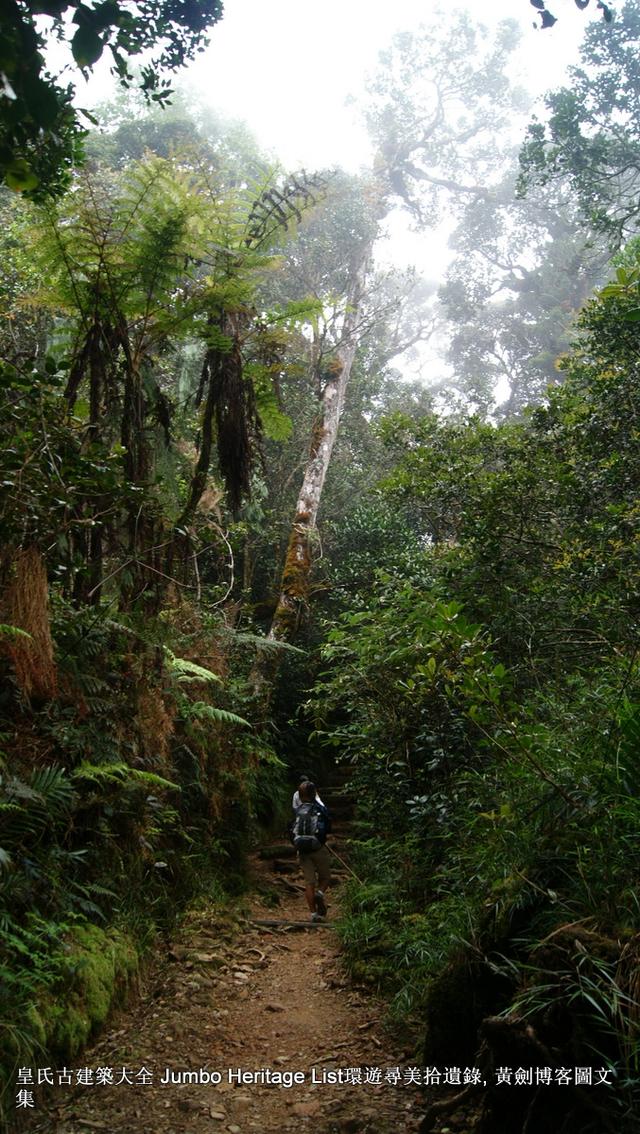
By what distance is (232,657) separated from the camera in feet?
34.4

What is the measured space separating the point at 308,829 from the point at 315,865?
0.40 metres

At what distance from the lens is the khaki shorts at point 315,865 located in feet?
23.5

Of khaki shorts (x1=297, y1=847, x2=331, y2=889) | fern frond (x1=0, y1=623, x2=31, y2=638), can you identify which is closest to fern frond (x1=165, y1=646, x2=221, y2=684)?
khaki shorts (x1=297, y1=847, x2=331, y2=889)

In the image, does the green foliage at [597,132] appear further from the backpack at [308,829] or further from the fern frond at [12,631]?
the fern frond at [12,631]

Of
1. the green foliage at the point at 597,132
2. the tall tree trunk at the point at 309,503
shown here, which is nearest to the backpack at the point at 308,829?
the tall tree trunk at the point at 309,503

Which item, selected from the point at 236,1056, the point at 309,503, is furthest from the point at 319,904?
the point at 309,503

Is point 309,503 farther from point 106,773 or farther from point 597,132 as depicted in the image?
point 597,132

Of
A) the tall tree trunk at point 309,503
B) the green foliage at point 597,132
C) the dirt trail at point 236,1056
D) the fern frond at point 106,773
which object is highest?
the green foliage at point 597,132

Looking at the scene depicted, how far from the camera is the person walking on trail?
23.4 ft

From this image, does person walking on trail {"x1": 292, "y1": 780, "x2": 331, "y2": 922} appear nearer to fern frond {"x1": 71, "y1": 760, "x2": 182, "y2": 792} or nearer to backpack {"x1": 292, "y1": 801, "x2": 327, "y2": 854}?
backpack {"x1": 292, "y1": 801, "x2": 327, "y2": 854}

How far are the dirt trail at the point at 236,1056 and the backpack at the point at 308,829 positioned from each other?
1.19 m

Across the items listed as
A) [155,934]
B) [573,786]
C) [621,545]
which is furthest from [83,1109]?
[621,545]

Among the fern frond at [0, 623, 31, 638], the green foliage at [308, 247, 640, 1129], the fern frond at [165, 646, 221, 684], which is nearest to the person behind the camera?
the green foliage at [308, 247, 640, 1129]

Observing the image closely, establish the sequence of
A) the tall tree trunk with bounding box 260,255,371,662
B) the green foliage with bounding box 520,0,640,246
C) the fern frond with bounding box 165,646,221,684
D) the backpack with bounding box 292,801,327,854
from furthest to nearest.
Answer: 1. the green foliage with bounding box 520,0,640,246
2. the tall tree trunk with bounding box 260,255,371,662
3. the backpack with bounding box 292,801,327,854
4. the fern frond with bounding box 165,646,221,684
